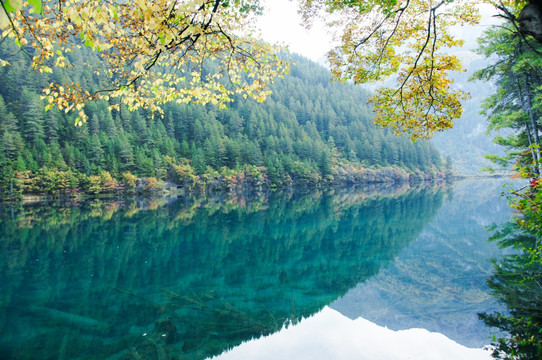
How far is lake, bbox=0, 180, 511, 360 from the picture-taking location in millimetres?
7980

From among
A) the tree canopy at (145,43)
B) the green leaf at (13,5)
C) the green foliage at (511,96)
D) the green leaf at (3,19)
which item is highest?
the green foliage at (511,96)

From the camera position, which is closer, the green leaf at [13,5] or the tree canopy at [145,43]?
the green leaf at [13,5]

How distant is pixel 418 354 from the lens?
7.75m

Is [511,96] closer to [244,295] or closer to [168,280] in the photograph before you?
[244,295]

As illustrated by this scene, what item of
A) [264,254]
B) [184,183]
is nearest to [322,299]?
[264,254]

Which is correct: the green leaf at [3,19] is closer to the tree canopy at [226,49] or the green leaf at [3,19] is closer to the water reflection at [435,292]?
the tree canopy at [226,49]

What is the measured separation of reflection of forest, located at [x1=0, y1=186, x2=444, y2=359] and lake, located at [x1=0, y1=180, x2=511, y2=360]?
6 centimetres

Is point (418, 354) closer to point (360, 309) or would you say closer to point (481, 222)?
point (360, 309)

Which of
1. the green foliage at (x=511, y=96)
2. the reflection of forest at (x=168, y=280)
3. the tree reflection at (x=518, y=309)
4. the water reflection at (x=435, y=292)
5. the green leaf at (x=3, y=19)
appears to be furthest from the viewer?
the green foliage at (x=511, y=96)

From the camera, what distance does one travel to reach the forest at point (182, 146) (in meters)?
58.1

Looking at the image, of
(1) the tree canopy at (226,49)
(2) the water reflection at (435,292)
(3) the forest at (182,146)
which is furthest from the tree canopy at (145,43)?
(3) the forest at (182,146)

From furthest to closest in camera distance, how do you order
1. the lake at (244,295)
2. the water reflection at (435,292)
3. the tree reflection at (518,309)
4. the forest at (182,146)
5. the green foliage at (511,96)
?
the forest at (182,146), the green foliage at (511,96), the water reflection at (435,292), the lake at (244,295), the tree reflection at (518,309)

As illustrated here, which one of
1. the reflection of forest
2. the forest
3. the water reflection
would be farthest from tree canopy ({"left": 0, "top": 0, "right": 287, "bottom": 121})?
the forest

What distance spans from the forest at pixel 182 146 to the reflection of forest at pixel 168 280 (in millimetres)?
18012
